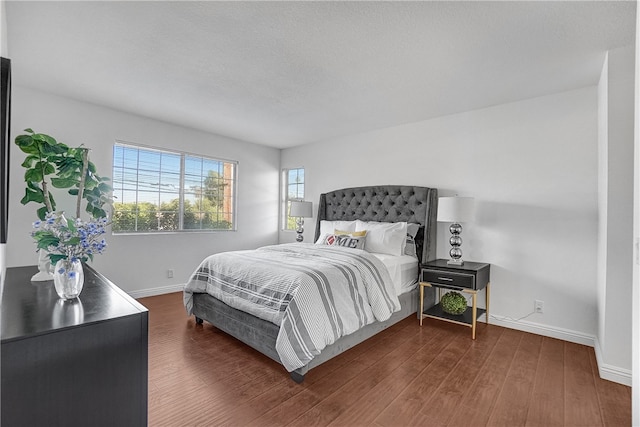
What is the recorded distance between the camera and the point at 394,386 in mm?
2137

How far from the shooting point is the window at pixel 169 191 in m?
4.05

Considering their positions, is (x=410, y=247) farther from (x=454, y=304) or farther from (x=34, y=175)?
(x=34, y=175)

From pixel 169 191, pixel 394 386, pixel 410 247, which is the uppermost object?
pixel 169 191

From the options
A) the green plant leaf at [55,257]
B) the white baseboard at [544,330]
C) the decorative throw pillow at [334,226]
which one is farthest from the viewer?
the decorative throw pillow at [334,226]

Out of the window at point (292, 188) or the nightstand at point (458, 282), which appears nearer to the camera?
the nightstand at point (458, 282)

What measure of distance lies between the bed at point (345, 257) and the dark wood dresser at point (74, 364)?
1.23 m

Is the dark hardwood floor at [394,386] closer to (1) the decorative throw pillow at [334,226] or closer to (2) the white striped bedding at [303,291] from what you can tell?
(2) the white striped bedding at [303,291]

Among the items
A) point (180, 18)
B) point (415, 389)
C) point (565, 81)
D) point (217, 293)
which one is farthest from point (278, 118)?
point (415, 389)

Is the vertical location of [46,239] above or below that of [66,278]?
Answer: above

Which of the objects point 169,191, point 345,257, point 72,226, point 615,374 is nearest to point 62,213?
point 72,226

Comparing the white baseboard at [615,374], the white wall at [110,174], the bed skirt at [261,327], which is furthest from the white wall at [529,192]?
the white wall at [110,174]

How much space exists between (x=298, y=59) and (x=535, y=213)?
9.08 ft

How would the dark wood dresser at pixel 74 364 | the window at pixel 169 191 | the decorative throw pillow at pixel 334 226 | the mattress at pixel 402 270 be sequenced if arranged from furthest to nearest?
the decorative throw pillow at pixel 334 226 → the window at pixel 169 191 → the mattress at pixel 402 270 → the dark wood dresser at pixel 74 364

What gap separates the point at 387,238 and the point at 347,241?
468 mm
